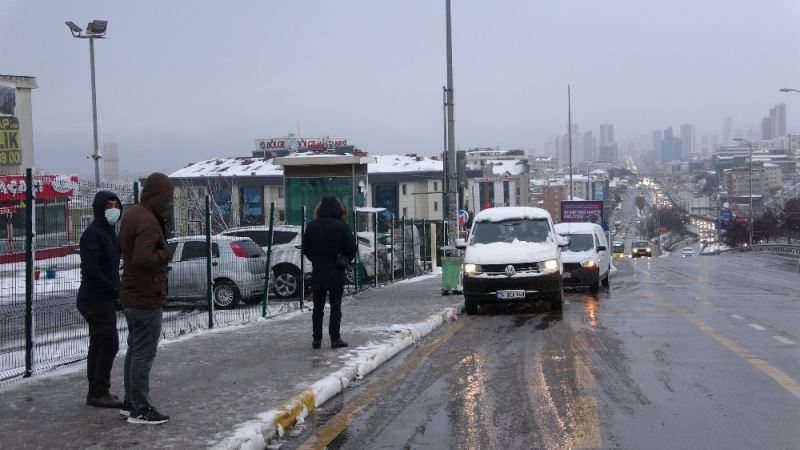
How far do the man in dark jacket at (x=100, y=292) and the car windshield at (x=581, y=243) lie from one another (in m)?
16.0

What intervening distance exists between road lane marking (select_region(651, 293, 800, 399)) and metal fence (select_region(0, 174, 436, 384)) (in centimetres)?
695

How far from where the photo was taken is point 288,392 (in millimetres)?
7758

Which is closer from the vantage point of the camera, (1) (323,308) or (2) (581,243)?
(1) (323,308)

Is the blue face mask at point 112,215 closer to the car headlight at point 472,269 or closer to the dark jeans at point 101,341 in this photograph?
the dark jeans at point 101,341

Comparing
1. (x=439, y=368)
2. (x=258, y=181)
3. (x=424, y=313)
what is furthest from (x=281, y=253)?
(x=258, y=181)

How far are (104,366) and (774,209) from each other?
100m

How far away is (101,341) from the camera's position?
7.16 meters

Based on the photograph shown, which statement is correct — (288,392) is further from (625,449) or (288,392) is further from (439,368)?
(625,449)

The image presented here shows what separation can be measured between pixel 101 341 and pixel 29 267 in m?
2.03

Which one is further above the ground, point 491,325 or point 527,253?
point 527,253

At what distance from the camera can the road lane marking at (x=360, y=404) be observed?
6.55 metres

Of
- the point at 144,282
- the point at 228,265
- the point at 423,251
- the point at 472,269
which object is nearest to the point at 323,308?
the point at 144,282

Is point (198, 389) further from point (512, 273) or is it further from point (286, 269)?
point (286, 269)

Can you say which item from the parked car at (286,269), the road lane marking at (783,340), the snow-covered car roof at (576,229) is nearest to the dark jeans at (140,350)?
the road lane marking at (783,340)
